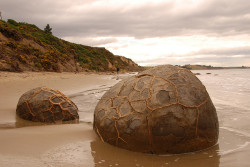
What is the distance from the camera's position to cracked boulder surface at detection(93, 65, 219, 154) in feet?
9.18

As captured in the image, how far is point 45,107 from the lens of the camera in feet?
14.5

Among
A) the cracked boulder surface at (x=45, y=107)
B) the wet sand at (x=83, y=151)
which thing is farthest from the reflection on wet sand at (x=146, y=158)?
the cracked boulder surface at (x=45, y=107)

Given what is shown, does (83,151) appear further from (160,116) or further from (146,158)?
(160,116)

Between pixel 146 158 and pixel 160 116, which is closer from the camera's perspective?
pixel 146 158

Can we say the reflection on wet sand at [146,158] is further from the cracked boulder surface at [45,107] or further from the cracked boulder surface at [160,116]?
the cracked boulder surface at [45,107]

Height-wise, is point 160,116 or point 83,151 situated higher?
point 160,116

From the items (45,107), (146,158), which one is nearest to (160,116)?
(146,158)

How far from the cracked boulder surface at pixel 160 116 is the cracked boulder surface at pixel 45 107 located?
4.66 feet

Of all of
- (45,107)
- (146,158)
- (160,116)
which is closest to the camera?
(146,158)

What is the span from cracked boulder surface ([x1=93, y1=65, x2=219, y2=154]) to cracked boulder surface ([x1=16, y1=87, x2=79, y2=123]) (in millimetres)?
1422

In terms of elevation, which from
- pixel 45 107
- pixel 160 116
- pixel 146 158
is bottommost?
pixel 146 158

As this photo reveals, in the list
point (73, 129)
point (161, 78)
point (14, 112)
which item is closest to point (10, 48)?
point (14, 112)

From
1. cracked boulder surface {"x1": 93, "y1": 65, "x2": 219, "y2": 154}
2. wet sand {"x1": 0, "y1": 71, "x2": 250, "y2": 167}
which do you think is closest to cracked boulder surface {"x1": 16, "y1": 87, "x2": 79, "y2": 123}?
wet sand {"x1": 0, "y1": 71, "x2": 250, "y2": 167}

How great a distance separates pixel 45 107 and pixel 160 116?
8.52 ft
